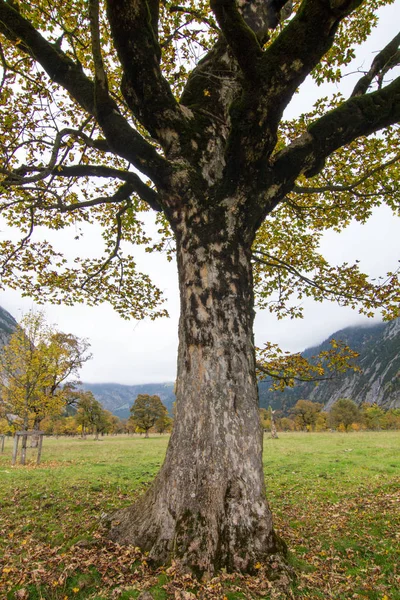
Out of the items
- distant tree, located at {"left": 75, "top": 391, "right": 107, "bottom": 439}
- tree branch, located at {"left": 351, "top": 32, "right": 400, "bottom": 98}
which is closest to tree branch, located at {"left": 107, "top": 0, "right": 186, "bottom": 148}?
tree branch, located at {"left": 351, "top": 32, "right": 400, "bottom": 98}

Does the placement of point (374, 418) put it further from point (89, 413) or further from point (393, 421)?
point (89, 413)

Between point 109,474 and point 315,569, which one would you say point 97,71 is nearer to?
point 315,569

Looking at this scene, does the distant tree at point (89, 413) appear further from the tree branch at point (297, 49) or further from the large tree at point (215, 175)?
the tree branch at point (297, 49)

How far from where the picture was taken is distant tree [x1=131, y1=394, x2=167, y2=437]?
222ft

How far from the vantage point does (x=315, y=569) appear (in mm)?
4656

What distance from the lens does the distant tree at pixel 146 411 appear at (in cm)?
6756

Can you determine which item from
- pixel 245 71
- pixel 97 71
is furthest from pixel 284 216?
pixel 97 71

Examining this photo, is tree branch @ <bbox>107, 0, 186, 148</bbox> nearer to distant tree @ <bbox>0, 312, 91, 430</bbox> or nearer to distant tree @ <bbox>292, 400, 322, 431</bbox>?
distant tree @ <bbox>0, 312, 91, 430</bbox>

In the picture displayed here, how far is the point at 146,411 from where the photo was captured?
68.2 metres

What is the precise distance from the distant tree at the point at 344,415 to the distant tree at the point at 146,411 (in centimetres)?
4529

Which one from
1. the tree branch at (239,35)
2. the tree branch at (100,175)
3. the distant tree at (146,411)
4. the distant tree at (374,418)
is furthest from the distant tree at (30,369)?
the distant tree at (374,418)

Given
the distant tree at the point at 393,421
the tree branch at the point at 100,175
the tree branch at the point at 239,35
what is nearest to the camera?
the tree branch at the point at 239,35

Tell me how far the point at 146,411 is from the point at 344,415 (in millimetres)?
50035

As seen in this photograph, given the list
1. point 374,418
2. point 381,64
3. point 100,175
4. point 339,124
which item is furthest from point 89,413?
point 374,418
